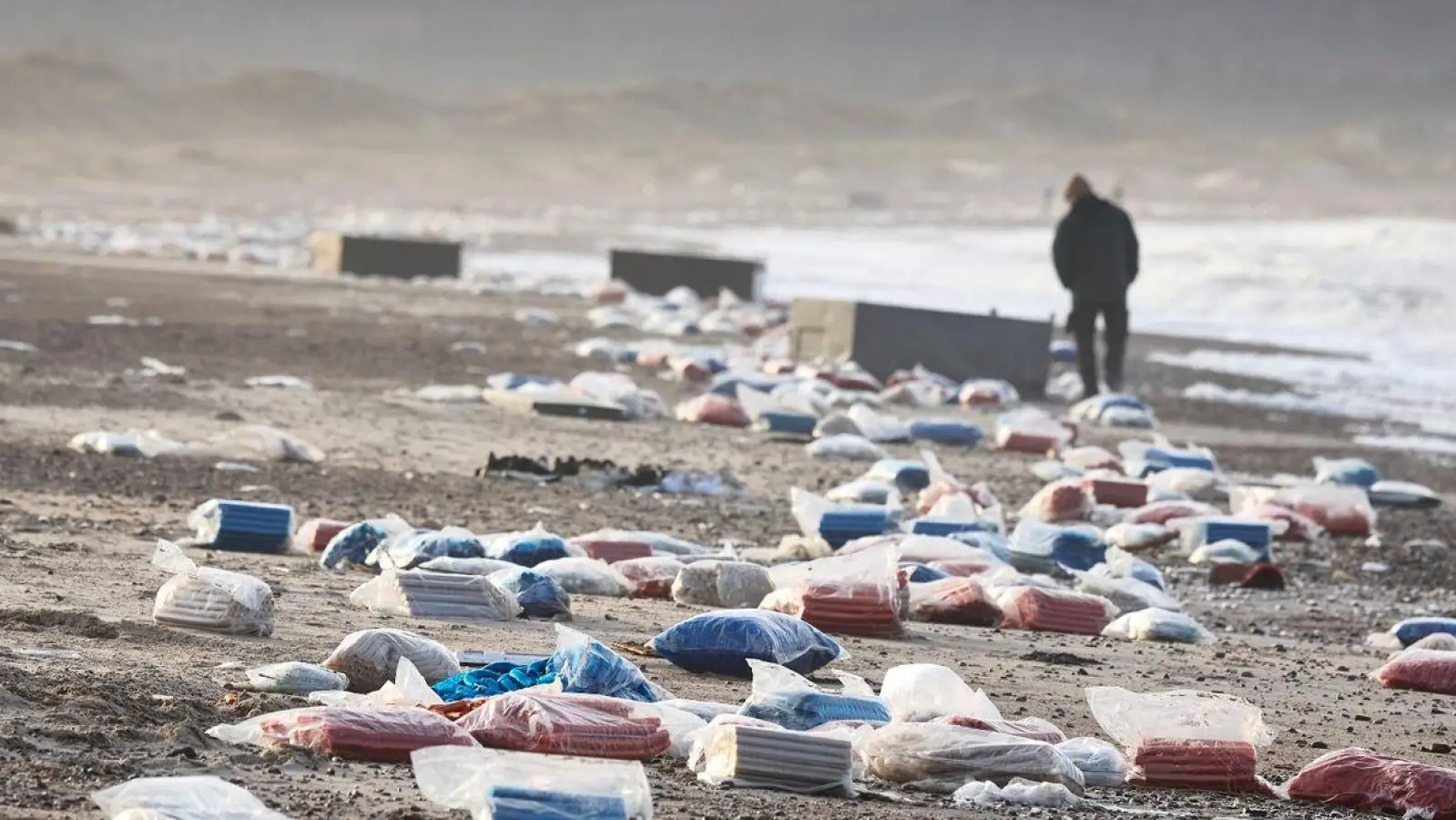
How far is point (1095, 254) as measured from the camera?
1510cm

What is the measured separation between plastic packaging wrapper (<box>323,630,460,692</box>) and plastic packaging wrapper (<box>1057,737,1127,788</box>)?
47.8 inches

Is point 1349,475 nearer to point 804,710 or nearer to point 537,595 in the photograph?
point 537,595

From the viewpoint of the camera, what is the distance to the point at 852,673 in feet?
18.0

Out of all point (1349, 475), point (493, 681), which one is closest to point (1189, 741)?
point (493, 681)

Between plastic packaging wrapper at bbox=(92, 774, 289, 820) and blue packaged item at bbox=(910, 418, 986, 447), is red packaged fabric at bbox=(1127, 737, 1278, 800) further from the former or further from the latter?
blue packaged item at bbox=(910, 418, 986, 447)

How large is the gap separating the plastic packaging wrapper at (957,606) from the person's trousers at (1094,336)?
8385 millimetres

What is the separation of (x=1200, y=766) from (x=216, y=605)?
6.98ft

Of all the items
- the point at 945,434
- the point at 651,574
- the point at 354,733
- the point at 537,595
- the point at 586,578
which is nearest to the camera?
the point at 354,733

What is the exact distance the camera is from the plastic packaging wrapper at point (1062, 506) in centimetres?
917

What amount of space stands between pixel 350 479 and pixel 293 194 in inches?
4088

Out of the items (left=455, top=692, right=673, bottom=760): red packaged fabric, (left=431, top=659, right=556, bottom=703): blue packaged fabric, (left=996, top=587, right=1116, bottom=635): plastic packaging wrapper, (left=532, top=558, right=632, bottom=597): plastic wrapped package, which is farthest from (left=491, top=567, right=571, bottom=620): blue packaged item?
(left=455, top=692, right=673, bottom=760): red packaged fabric

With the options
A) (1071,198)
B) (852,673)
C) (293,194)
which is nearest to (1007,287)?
(1071,198)

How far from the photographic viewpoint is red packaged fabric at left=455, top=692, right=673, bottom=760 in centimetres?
409

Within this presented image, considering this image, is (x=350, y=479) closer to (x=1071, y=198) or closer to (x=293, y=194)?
(x=1071, y=198)
